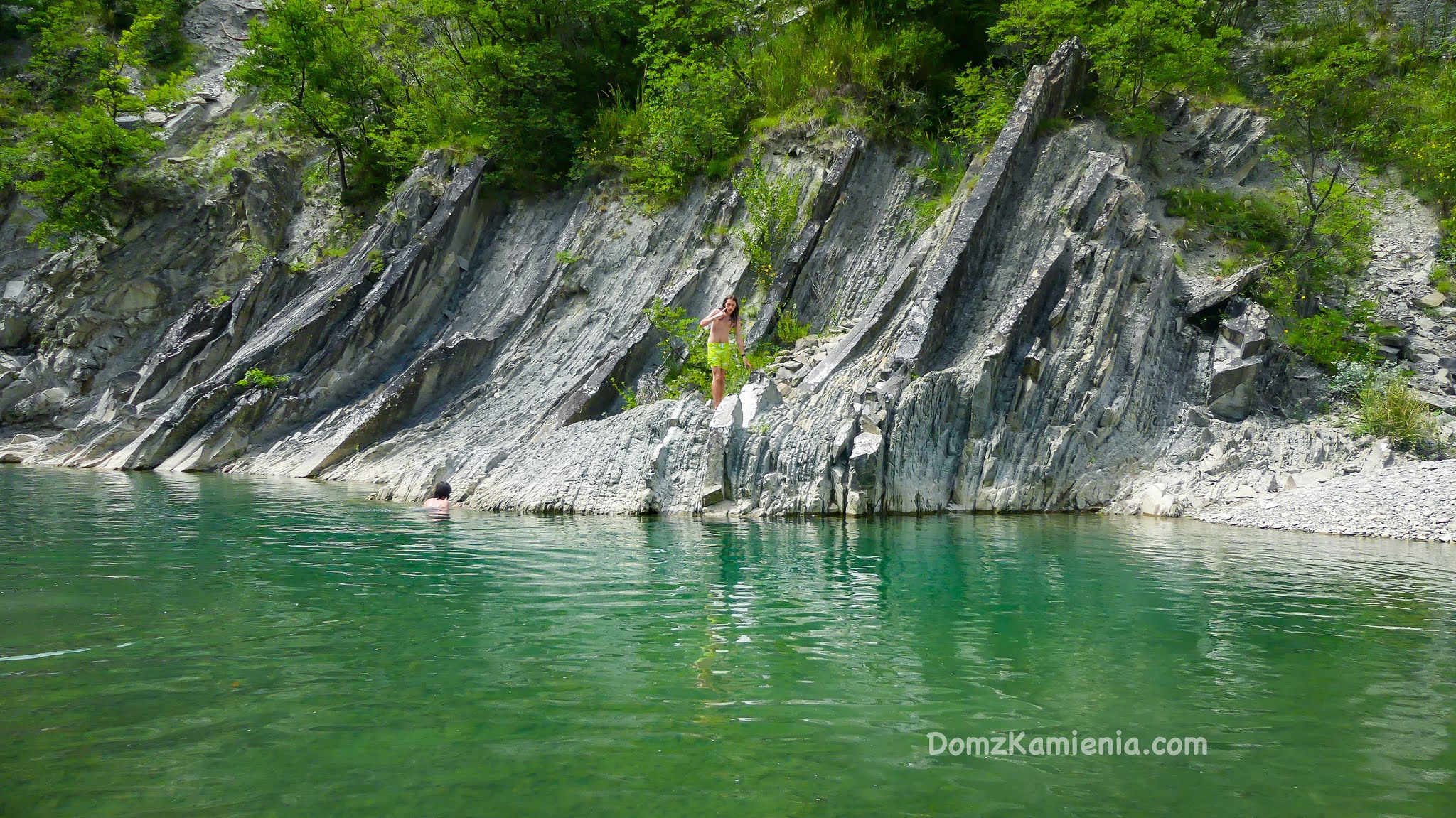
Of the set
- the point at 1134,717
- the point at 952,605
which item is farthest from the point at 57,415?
the point at 1134,717

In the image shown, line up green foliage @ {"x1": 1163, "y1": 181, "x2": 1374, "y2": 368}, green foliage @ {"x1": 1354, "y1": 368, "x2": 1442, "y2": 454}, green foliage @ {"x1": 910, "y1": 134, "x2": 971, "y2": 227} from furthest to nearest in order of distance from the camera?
green foliage @ {"x1": 910, "y1": 134, "x2": 971, "y2": 227}, green foliage @ {"x1": 1163, "y1": 181, "x2": 1374, "y2": 368}, green foliage @ {"x1": 1354, "y1": 368, "x2": 1442, "y2": 454}

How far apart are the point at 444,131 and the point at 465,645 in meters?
26.2

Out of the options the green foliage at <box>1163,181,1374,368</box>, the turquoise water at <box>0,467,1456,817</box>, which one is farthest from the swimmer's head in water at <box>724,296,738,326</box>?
the green foliage at <box>1163,181,1374,368</box>

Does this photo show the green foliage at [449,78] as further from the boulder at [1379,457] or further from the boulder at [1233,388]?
the boulder at [1379,457]

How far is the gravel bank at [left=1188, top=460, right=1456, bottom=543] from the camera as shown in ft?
42.1

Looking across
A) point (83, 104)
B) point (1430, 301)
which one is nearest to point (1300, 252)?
point (1430, 301)

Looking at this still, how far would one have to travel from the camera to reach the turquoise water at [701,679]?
396cm

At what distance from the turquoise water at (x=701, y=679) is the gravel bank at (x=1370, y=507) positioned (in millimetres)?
3123

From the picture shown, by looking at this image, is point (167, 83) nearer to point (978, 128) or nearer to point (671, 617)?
point (978, 128)

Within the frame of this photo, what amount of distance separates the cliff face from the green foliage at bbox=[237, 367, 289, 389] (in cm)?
35

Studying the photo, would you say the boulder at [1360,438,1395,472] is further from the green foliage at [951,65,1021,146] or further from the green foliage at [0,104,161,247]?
the green foliage at [0,104,161,247]

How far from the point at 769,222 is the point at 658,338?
4184 mm

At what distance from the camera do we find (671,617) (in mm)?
7234

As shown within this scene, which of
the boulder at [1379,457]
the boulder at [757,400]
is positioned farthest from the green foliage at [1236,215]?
the boulder at [757,400]
